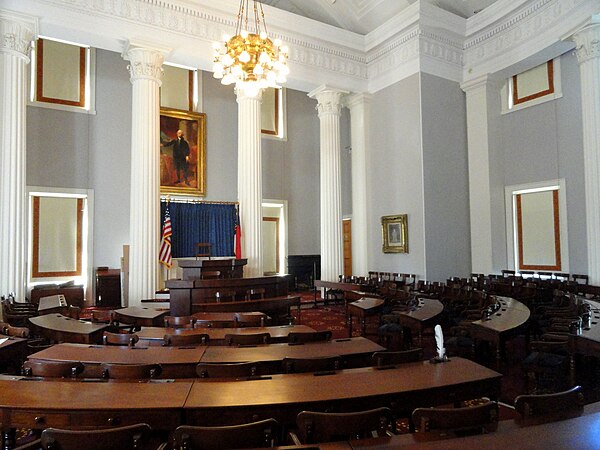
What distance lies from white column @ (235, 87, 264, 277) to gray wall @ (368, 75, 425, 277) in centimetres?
340

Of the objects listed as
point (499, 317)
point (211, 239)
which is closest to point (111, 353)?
point (499, 317)

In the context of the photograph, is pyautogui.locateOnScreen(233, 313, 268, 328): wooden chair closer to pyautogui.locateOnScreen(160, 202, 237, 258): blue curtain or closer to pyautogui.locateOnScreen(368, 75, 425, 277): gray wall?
pyautogui.locateOnScreen(160, 202, 237, 258): blue curtain

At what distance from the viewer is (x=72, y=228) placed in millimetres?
11758

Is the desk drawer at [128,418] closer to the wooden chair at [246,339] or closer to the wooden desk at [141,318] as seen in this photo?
the wooden chair at [246,339]

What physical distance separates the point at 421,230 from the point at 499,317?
6.27m

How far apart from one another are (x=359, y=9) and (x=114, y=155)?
26.2 feet

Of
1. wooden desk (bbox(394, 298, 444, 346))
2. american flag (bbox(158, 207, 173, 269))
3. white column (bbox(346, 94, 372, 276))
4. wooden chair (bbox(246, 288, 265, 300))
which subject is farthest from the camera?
white column (bbox(346, 94, 372, 276))

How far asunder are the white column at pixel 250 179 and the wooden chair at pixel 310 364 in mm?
7766

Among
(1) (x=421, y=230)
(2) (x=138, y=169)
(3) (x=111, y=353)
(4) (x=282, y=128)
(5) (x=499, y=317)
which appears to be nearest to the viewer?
(3) (x=111, y=353)

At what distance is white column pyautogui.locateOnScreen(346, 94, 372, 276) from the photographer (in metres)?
12.5

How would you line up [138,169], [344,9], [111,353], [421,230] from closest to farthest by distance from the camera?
[111,353]
[138,169]
[421,230]
[344,9]

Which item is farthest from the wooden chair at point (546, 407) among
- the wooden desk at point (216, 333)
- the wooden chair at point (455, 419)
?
the wooden desk at point (216, 333)

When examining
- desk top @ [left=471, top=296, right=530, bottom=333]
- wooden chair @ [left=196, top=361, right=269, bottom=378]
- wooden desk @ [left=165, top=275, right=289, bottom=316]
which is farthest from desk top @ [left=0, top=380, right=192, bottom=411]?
wooden desk @ [left=165, top=275, right=289, bottom=316]

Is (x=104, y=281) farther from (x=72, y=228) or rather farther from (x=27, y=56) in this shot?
(x=27, y=56)
